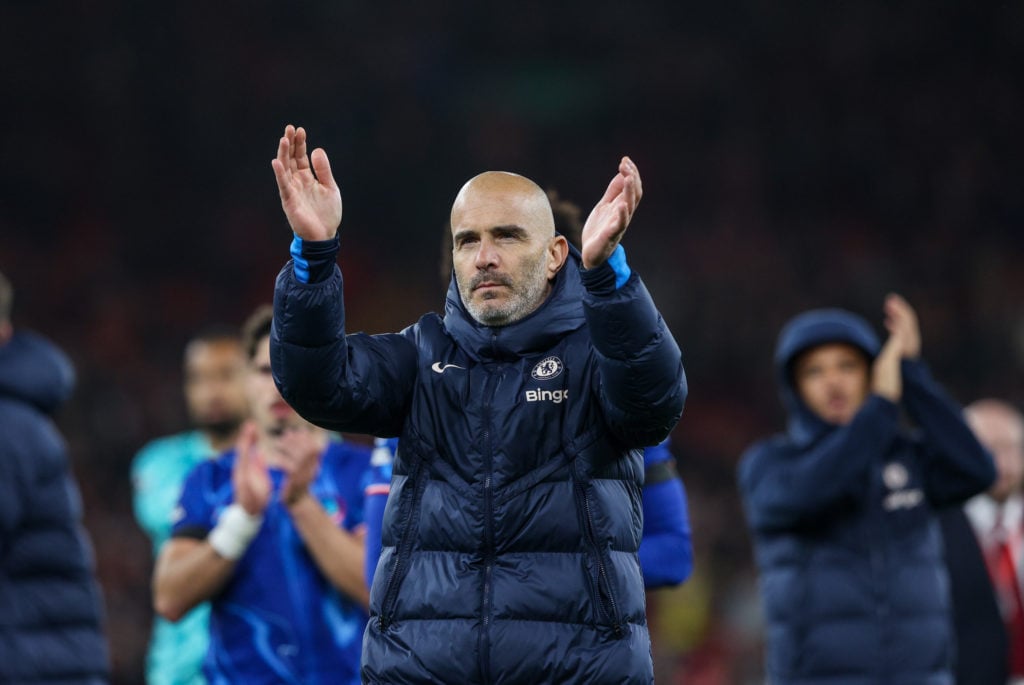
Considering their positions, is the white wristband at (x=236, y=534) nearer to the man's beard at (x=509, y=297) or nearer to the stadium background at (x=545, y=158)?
the man's beard at (x=509, y=297)

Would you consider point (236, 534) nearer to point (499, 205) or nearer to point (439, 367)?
point (439, 367)

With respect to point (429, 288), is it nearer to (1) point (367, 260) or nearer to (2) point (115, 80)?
(1) point (367, 260)

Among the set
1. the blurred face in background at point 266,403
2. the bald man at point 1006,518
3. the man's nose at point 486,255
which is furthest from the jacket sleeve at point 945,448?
the man's nose at point 486,255

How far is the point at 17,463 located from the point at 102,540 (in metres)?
7.28

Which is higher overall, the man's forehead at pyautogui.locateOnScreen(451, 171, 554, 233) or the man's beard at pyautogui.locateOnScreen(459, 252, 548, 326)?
the man's forehead at pyautogui.locateOnScreen(451, 171, 554, 233)

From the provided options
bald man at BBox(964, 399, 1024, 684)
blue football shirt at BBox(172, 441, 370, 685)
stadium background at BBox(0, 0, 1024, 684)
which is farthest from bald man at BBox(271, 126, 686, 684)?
stadium background at BBox(0, 0, 1024, 684)

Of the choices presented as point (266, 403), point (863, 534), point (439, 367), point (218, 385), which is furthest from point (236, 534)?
point (218, 385)

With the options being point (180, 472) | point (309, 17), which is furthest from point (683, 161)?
point (180, 472)

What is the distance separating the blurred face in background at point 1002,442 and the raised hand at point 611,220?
5.26 metres

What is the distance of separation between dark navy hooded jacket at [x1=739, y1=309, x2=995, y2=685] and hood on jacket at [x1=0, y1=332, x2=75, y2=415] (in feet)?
8.56

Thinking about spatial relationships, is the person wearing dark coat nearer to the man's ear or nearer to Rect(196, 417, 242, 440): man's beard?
Rect(196, 417, 242, 440): man's beard

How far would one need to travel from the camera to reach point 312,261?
3.30 meters

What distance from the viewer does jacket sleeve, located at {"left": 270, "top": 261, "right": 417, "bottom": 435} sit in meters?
3.26

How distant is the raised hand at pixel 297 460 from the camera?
450 cm
